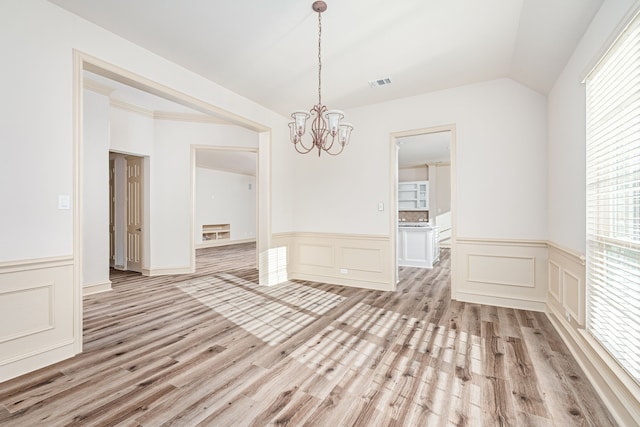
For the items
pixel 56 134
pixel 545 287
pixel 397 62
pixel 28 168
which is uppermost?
pixel 397 62

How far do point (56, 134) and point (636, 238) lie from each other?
4.15 m

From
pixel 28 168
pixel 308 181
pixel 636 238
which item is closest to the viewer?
pixel 636 238

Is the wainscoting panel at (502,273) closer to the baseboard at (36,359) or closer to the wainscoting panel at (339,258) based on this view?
the wainscoting panel at (339,258)

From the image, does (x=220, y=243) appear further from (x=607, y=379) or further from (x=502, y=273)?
(x=607, y=379)

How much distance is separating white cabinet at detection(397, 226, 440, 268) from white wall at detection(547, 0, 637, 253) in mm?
3045

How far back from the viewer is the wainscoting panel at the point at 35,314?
86.3 inches

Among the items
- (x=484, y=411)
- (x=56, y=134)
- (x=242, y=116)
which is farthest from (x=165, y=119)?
→ (x=484, y=411)

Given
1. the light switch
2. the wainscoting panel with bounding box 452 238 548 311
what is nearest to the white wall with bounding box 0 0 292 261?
the light switch

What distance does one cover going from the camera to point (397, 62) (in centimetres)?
344

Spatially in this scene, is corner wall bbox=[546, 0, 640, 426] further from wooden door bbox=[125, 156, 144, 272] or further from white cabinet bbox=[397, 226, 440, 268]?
wooden door bbox=[125, 156, 144, 272]

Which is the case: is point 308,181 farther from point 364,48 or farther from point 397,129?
point 364,48

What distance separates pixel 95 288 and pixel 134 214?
76.3 inches

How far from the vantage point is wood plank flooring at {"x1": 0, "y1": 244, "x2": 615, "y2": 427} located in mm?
1792

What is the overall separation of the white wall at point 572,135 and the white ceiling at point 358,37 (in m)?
0.15
